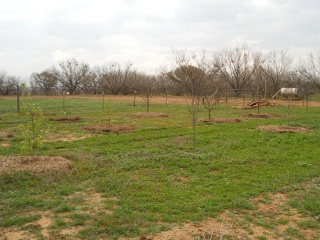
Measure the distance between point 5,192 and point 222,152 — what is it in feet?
16.5

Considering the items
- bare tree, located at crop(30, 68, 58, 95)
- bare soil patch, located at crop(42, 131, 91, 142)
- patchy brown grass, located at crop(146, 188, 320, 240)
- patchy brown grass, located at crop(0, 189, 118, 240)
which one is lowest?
patchy brown grass, located at crop(146, 188, 320, 240)

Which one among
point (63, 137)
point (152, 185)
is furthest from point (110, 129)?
point (152, 185)

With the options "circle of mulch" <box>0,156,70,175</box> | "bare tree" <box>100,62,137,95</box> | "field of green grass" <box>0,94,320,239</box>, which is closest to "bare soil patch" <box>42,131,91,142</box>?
"field of green grass" <box>0,94,320,239</box>

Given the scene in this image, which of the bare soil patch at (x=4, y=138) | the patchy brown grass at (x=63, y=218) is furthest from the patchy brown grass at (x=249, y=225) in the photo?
the bare soil patch at (x=4, y=138)

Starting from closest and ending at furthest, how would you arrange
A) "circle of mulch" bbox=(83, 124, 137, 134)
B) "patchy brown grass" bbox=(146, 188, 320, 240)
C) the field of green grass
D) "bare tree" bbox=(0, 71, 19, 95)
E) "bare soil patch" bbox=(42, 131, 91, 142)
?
"patchy brown grass" bbox=(146, 188, 320, 240) < the field of green grass < "bare soil patch" bbox=(42, 131, 91, 142) < "circle of mulch" bbox=(83, 124, 137, 134) < "bare tree" bbox=(0, 71, 19, 95)

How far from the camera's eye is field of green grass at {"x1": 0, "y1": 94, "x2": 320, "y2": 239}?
399 centimetres

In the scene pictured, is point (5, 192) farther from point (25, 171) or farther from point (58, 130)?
point (58, 130)

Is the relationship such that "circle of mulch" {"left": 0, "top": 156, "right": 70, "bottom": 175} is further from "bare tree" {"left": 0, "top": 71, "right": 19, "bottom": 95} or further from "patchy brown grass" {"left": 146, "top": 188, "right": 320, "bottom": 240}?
"bare tree" {"left": 0, "top": 71, "right": 19, "bottom": 95}

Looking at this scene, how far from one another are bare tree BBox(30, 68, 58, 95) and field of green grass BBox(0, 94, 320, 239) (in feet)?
142

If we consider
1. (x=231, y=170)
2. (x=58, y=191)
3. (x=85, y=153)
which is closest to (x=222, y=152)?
(x=231, y=170)

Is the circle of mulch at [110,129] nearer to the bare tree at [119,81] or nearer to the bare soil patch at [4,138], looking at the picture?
the bare soil patch at [4,138]

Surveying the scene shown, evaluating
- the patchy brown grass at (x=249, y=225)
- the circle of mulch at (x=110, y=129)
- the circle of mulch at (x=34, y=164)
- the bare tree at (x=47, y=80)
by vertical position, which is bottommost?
the patchy brown grass at (x=249, y=225)

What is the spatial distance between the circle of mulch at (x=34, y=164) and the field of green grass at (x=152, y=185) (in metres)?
0.14

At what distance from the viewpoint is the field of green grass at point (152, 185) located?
3994mm
